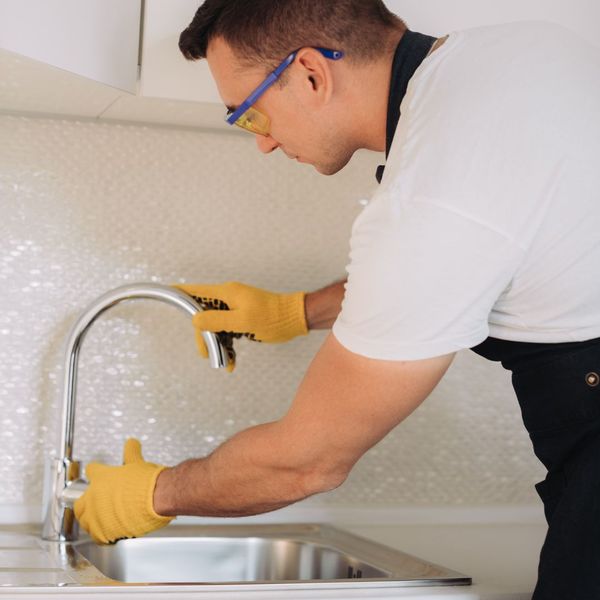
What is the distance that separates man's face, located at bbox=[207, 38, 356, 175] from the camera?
3.85 feet

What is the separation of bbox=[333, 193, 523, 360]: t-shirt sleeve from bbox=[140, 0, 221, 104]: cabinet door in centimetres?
47

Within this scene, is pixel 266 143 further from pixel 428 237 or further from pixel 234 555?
pixel 234 555

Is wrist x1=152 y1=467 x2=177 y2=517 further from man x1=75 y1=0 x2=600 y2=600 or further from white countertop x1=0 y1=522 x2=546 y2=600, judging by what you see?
white countertop x1=0 y1=522 x2=546 y2=600

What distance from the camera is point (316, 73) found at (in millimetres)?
1157

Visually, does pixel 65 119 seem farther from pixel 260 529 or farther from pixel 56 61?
pixel 260 529

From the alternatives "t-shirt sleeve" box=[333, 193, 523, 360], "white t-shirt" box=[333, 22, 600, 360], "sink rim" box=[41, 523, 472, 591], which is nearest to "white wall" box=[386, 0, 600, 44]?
"white t-shirt" box=[333, 22, 600, 360]

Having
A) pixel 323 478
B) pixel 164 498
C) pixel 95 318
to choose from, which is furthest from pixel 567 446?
pixel 95 318

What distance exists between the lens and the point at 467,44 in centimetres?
104

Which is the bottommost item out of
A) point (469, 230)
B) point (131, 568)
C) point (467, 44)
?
point (131, 568)

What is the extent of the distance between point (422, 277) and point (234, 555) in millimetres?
791

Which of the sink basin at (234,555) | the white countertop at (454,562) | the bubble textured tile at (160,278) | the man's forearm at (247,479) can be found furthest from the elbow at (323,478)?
the bubble textured tile at (160,278)

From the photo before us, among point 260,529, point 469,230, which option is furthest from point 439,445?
point 469,230

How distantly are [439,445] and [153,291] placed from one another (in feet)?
2.04

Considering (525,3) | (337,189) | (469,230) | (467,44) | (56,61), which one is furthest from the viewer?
(337,189)
